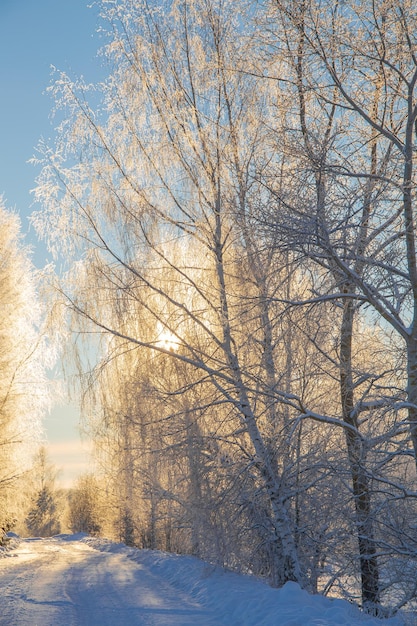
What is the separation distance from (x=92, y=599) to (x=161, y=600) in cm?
91

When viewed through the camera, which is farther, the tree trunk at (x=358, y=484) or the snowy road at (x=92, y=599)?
the tree trunk at (x=358, y=484)

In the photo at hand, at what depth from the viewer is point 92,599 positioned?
8211mm

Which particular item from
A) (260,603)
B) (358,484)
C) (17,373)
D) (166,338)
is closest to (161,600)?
(260,603)

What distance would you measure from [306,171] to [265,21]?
2236 millimetres

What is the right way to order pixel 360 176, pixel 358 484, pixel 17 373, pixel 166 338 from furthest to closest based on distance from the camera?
pixel 17 373 → pixel 166 338 → pixel 358 484 → pixel 360 176

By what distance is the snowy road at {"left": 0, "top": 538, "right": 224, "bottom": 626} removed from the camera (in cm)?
668

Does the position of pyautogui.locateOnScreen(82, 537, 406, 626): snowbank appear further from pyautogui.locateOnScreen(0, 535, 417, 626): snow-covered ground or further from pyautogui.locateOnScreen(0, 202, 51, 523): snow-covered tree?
pyautogui.locateOnScreen(0, 202, 51, 523): snow-covered tree

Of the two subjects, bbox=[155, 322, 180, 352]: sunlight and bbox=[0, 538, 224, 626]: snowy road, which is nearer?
bbox=[0, 538, 224, 626]: snowy road

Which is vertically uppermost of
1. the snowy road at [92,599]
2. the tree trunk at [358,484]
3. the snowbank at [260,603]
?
the tree trunk at [358,484]

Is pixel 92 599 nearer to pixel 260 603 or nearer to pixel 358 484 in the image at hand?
pixel 260 603

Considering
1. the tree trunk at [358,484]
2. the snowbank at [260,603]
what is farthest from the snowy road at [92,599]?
the tree trunk at [358,484]

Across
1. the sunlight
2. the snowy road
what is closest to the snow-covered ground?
the snowy road

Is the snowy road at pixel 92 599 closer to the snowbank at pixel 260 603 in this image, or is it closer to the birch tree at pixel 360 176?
the snowbank at pixel 260 603

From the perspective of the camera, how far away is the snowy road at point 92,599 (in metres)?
6.68
